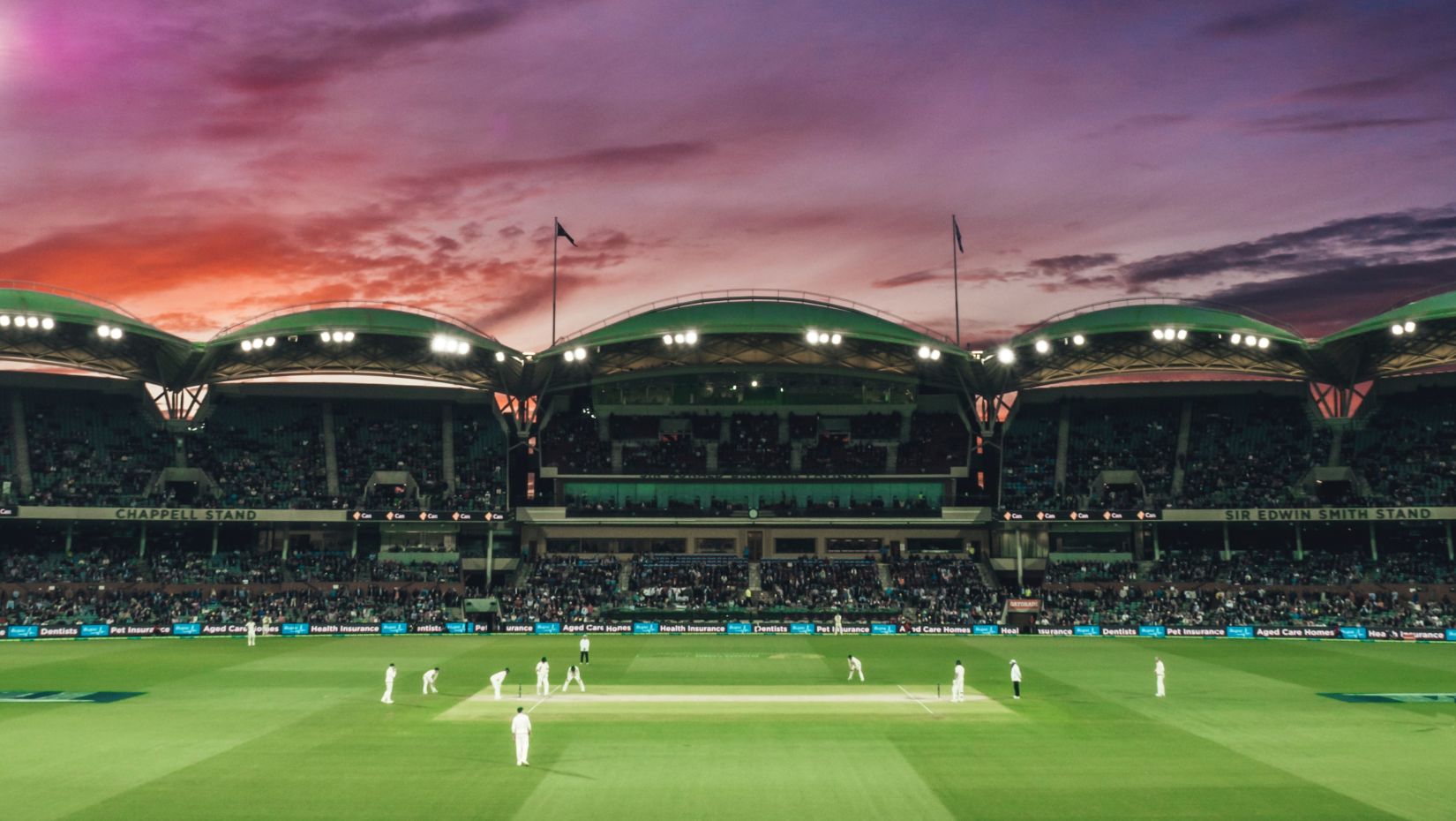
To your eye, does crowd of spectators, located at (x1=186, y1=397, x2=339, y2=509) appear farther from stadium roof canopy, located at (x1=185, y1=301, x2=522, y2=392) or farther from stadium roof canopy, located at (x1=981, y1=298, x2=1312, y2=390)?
stadium roof canopy, located at (x1=981, y1=298, x2=1312, y2=390)

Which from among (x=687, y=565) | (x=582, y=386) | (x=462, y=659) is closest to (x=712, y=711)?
(x=462, y=659)

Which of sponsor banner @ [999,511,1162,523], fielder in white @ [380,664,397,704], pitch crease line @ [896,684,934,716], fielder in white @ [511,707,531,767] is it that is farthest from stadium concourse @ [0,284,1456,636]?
fielder in white @ [511,707,531,767]

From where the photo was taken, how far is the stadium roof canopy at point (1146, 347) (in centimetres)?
5444

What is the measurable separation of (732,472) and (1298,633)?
117 feet

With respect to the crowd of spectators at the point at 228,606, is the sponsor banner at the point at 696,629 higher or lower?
lower

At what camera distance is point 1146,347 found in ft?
192

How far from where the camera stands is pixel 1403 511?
5856 centimetres

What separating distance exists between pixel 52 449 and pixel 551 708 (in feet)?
180

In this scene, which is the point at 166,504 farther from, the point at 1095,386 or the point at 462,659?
the point at 1095,386

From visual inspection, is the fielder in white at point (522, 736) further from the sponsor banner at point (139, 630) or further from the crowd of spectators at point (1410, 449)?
the crowd of spectators at point (1410, 449)

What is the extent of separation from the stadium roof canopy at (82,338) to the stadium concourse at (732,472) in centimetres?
21

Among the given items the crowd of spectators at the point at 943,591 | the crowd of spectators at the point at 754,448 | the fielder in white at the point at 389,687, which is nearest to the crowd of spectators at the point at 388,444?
the crowd of spectators at the point at 754,448

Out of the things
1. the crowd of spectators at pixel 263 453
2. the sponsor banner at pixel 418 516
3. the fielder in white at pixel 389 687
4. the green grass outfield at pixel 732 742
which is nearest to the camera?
the green grass outfield at pixel 732 742

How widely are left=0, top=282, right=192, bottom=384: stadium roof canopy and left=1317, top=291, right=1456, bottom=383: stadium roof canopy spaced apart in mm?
67837
